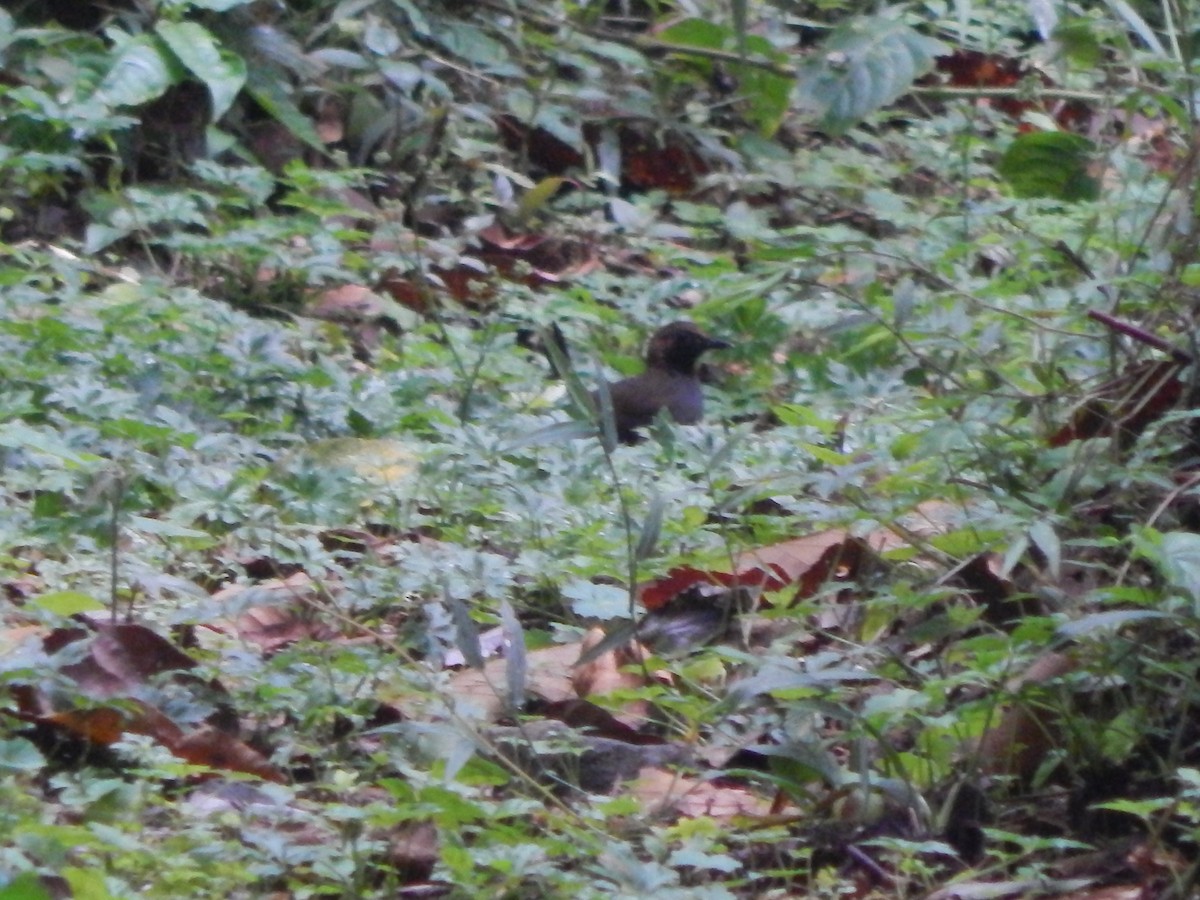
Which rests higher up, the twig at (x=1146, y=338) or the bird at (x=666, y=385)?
the twig at (x=1146, y=338)

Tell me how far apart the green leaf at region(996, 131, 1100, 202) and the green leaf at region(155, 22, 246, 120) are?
3.55 m

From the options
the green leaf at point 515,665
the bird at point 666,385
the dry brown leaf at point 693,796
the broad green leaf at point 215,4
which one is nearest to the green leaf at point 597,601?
the dry brown leaf at point 693,796

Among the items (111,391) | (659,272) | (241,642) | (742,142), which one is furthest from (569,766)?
(742,142)

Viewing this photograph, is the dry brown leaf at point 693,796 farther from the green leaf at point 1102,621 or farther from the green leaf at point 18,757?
the green leaf at point 18,757

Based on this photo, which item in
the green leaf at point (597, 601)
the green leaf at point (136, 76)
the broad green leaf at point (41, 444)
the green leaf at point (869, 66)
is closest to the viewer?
the green leaf at point (597, 601)

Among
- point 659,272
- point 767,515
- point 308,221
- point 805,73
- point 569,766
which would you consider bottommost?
point 659,272

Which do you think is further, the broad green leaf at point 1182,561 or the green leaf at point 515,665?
the green leaf at point 515,665

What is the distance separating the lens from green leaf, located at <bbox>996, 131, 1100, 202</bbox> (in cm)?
358

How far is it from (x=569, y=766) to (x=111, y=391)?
182 cm

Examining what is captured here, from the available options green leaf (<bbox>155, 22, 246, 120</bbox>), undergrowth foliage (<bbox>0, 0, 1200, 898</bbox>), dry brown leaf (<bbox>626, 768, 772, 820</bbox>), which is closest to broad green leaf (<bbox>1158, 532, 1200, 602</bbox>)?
undergrowth foliage (<bbox>0, 0, 1200, 898</bbox>)

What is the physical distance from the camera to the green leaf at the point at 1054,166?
141 inches

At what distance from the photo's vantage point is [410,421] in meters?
4.41

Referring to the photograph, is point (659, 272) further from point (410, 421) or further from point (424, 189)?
point (410, 421)

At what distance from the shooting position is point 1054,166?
3600mm
